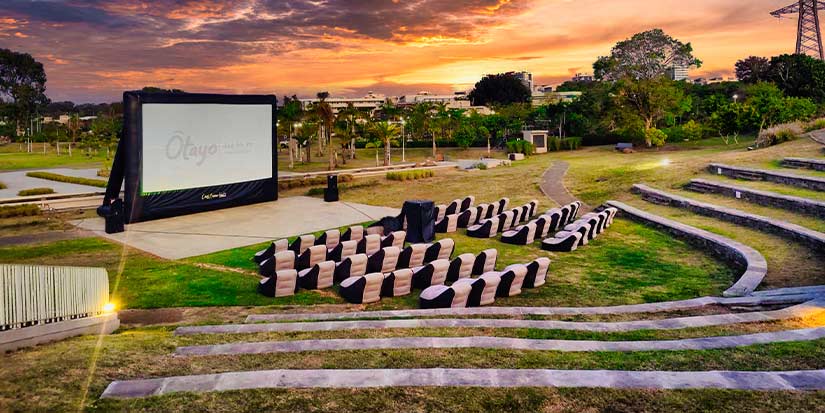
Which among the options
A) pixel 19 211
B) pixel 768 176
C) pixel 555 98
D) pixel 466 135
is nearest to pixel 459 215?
pixel 768 176

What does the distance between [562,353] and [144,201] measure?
1992 cm

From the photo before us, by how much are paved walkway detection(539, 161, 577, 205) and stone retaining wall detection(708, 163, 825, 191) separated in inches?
276

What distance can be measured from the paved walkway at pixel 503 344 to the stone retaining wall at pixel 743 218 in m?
8.61

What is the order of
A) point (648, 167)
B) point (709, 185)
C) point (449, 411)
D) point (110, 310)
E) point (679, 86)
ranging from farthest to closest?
point (679, 86)
point (648, 167)
point (709, 185)
point (110, 310)
point (449, 411)

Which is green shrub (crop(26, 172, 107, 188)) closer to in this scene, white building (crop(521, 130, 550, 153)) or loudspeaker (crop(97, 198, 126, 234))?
loudspeaker (crop(97, 198, 126, 234))

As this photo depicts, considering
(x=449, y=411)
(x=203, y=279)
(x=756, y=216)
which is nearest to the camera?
(x=449, y=411)

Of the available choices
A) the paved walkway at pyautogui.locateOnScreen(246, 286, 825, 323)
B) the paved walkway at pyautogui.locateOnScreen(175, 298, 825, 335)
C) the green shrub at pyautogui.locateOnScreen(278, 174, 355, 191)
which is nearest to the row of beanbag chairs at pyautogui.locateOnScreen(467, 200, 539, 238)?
the paved walkway at pyautogui.locateOnScreen(246, 286, 825, 323)

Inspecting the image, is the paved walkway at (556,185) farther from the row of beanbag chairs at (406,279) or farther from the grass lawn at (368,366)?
the grass lawn at (368,366)

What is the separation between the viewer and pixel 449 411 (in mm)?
5434

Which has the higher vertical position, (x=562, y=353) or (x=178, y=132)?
(x=178, y=132)

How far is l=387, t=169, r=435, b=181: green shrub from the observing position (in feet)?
117

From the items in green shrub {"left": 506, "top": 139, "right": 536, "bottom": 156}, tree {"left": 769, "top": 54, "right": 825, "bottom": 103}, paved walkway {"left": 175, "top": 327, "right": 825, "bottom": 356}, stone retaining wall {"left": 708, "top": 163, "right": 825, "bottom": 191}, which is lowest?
paved walkway {"left": 175, "top": 327, "right": 825, "bottom": 356}

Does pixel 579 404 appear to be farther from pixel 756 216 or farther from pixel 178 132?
pixel 178 132

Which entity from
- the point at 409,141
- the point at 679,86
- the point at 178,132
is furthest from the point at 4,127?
the point at 679,86
